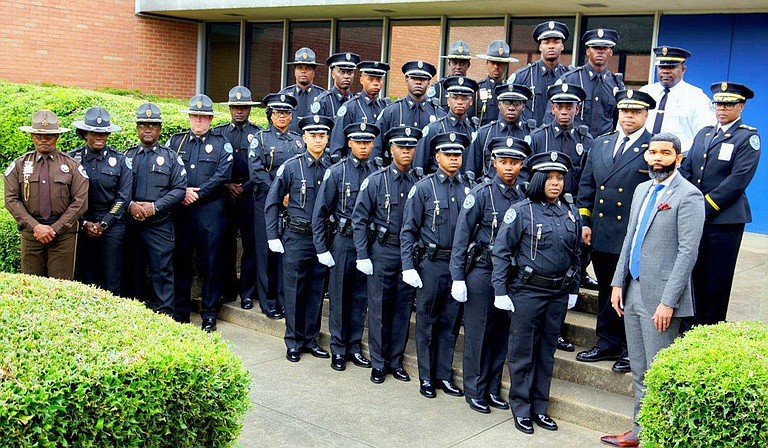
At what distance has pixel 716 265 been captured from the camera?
6.09 metres

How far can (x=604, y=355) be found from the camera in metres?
6.56

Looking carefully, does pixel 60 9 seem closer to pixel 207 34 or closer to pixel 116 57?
pixel 116 57

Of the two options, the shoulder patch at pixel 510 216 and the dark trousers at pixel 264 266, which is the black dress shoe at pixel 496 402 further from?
the dark trousers at pixel 264 266

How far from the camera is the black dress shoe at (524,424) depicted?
19.6 ft

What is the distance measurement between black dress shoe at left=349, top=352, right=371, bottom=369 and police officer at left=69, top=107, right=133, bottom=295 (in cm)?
238

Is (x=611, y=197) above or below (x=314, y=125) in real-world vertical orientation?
below

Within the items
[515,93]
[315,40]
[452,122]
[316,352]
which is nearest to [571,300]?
[515,93]

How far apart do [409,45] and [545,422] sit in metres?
9.44

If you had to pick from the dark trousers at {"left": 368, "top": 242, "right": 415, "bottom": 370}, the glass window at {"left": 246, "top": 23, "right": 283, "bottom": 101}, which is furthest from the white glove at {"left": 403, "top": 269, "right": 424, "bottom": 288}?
the glass window at {"left": 246, "top": 23, "right": 283, "bottom": 101}

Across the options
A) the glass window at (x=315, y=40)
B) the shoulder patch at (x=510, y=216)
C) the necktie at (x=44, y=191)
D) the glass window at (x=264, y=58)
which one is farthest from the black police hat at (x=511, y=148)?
the glass window at (x=264, y=58)

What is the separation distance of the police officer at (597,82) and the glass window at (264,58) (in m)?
9.40

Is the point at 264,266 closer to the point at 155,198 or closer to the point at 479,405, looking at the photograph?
the point at 155,198

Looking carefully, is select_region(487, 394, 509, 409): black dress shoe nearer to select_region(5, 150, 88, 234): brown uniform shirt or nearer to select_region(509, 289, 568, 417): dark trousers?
select_region(509, 289, 568, 417): dark trousers

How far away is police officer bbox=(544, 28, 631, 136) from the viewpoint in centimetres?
762
